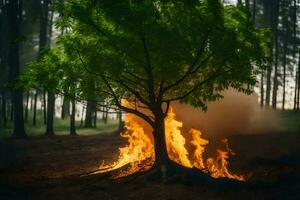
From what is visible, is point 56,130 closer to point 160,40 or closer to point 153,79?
point 153,79

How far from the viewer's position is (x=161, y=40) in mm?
14531

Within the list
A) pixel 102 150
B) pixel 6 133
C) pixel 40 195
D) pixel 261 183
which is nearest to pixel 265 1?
pixel 102 150

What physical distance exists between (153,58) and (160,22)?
1.46m

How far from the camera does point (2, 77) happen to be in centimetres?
4444

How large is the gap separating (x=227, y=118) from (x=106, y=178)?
15.3 m

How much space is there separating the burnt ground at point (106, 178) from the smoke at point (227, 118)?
3.10 meters

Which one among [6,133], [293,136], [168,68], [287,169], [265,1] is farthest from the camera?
[265,1]

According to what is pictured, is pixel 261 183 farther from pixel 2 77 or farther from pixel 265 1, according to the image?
pixel 2 77

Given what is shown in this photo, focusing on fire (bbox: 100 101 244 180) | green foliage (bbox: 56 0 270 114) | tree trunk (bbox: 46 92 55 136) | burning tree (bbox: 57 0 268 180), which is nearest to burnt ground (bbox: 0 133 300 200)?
fire (bbox: 100 101 244 180)

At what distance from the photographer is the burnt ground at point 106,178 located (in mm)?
14258

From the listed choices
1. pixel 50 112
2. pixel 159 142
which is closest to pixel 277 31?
Result: pixel 50 112

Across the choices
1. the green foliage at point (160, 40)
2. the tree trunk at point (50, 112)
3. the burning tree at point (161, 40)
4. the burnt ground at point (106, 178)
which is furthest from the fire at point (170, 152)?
the tree trunk at point (50, 112)

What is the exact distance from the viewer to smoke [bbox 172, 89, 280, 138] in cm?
2886

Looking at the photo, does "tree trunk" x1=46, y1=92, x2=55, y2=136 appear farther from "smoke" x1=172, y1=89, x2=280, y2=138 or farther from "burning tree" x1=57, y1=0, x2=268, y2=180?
"burning tree" x1=57, y1=0, x2=268, y2=180
